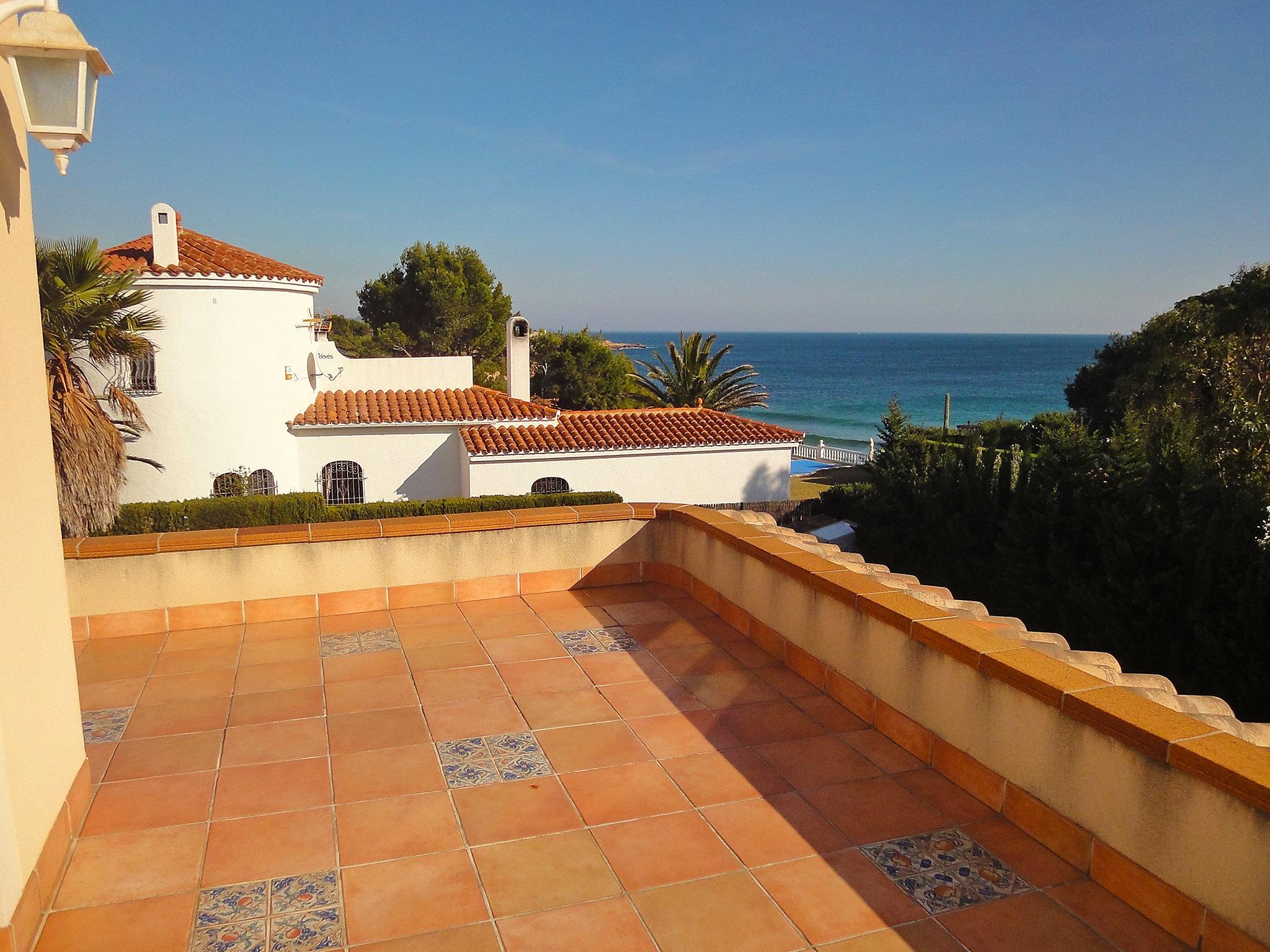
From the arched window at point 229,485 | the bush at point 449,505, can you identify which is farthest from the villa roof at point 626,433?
the arched window at point 229,485

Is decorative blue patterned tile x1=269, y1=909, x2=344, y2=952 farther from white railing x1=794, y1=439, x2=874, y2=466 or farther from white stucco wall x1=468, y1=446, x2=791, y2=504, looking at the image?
white railing x1=794, y1=439, x2=874, y2=466

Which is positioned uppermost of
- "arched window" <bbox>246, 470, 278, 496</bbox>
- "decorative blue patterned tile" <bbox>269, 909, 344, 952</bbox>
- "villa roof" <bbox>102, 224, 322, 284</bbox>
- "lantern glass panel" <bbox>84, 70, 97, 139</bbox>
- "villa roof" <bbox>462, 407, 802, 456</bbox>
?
"villa roof" <bbox>102, 224, 322, 284</bbox>

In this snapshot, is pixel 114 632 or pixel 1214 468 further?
pixel 1214 468

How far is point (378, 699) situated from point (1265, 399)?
1734cm

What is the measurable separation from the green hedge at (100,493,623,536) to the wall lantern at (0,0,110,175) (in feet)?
42.1

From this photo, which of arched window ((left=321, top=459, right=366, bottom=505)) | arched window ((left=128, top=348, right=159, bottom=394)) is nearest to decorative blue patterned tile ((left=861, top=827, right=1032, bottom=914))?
arched window ((left=128, top=348, right=159, bottom=394))

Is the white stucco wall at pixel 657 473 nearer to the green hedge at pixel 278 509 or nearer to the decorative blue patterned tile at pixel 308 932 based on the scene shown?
the green hedge at pixel 278 509

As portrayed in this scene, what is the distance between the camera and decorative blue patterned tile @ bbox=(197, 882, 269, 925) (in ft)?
9.73

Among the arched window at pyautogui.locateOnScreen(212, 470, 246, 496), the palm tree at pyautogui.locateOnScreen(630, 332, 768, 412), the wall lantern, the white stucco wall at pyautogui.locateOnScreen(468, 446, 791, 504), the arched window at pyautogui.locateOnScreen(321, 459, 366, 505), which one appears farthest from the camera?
the palm tree at pyautogui.locateOnScreen(630, 332, 768, 412)

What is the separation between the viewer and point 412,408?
71.2ft

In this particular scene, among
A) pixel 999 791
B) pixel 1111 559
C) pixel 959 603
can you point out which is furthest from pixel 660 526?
pixel 1111 559

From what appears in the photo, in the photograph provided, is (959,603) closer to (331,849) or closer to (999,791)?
(999,791)

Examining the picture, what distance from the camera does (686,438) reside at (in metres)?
22.5

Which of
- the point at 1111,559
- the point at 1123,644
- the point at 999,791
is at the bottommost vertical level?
the point at 1123,644
